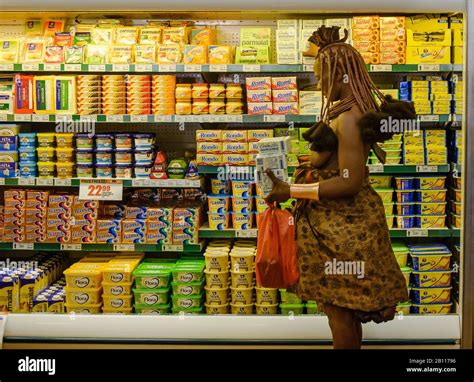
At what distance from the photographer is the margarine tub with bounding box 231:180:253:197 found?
3.74 m

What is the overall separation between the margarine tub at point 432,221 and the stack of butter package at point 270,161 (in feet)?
6.01

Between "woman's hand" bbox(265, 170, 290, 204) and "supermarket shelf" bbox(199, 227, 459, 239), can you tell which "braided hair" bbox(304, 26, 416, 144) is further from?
"supermarket shelf" bbox(199, 227, 459, 239)

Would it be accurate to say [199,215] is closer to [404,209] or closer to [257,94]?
[257,94]

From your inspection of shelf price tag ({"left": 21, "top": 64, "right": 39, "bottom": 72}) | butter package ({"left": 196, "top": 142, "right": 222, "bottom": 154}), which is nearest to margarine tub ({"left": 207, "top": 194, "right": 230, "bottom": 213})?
butter package ({"left": 196, "top": 142, "right": 222, "bottom": 154})

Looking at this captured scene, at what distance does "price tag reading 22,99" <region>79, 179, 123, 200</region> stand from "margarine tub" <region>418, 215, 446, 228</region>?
1.98m

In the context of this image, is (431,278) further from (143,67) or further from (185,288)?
(143,67)

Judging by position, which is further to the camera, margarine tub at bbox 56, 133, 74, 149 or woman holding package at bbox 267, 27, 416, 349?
margarine tub at bbox 56, 133, 74, 149

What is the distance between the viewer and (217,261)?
11.8ft

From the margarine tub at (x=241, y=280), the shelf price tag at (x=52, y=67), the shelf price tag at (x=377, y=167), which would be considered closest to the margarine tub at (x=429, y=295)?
the shelf price tag at (x=377, y=167)

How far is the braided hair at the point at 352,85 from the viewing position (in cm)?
214

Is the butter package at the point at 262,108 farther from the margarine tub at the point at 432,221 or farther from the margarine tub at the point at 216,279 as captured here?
the margarine tub at the point at 432,221

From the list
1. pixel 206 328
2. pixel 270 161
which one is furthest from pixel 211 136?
pixel 270 161
